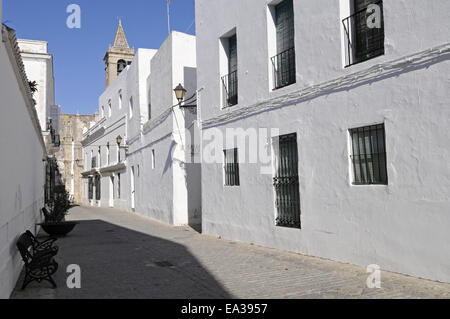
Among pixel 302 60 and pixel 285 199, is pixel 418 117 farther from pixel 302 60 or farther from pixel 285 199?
pixel 285 199

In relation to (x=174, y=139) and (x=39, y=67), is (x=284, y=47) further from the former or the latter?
(x=39, y=67)

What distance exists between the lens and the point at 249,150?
9.36 m

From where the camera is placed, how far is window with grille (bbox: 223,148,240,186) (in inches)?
399

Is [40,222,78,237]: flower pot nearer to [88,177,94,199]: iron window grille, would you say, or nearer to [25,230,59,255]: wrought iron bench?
[25,230,59,255]: wrought iron bench

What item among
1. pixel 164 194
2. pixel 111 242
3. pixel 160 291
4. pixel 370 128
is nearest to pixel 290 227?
pixel 370 128

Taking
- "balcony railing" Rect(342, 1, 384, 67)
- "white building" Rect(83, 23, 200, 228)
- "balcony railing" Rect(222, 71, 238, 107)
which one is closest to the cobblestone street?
"balcony railing" Rect(342, 1, 384, 67)

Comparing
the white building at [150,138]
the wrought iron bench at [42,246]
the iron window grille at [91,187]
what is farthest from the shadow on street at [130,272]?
the iron window grille at [91,187]

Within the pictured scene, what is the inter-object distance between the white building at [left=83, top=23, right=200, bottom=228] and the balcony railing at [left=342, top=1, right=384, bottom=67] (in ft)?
26.0

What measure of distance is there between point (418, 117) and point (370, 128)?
935 millimetres

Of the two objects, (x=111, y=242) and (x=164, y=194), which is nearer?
(x=111, y=242)

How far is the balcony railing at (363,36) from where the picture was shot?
257 inches

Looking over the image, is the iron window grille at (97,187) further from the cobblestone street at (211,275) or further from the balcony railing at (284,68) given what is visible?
the balcony railing at (284,68)

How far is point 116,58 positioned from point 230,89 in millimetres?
26161

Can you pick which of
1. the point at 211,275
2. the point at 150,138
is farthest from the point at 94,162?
the point at 211,275
